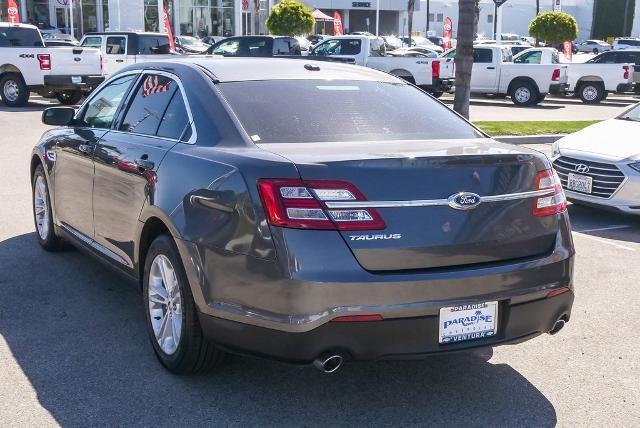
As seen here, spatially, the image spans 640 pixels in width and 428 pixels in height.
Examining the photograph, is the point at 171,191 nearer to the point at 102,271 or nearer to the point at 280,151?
the point at 280,151

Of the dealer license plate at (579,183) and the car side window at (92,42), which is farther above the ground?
the car side window at (92,42)

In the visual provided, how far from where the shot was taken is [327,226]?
3.48 metres

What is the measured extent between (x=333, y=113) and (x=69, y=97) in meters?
18.8

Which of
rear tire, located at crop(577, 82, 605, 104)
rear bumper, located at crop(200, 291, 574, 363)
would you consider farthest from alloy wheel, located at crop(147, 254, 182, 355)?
rear tire, located at crop(577, 82, 605, 104)

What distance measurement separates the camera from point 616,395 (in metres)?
4.18

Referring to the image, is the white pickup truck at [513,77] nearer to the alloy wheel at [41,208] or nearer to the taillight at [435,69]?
the taillight at [435,69]

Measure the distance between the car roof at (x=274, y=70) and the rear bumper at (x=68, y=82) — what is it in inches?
607

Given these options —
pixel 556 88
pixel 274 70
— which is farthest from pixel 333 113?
pixel 556 88

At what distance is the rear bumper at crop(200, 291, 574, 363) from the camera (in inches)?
138

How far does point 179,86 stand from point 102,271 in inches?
86.7

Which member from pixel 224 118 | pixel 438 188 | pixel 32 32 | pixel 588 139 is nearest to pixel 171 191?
pixel 224 118

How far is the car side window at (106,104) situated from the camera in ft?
18.1

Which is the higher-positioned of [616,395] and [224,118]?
[224,118]

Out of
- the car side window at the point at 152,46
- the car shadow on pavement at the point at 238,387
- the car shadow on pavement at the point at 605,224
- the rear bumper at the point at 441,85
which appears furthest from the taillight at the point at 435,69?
the car shadow on pavement at the point at 238,387
